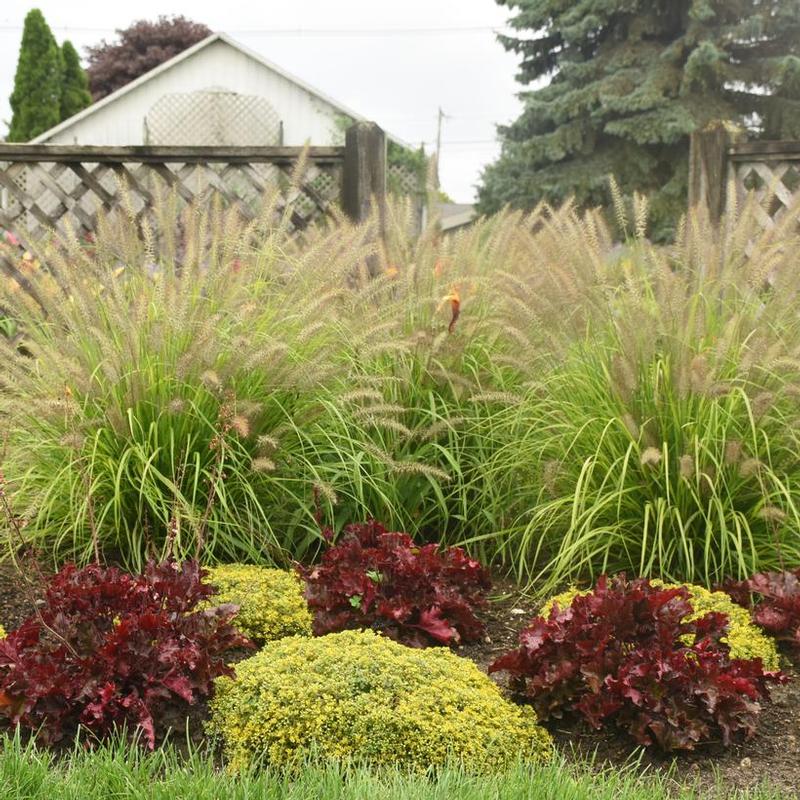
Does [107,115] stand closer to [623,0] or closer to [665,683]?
[623,0]

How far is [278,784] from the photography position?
8.26 ft

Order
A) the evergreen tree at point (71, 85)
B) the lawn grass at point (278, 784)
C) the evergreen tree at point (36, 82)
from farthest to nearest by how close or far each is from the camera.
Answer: the evergreen tree at point (71, 85) < the evergreen tree at point (36, 82) < the lawn grass at point (278, 784)

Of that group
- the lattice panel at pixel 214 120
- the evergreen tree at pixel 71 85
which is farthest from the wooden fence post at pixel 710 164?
the evergreen tree at pixel 71 85

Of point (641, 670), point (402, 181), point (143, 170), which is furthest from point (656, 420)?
point (402, 181)

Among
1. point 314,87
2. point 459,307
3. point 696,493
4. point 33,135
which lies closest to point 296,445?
point 459,307

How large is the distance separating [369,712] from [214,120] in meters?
27.5

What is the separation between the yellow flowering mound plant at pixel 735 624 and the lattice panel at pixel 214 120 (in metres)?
25.8

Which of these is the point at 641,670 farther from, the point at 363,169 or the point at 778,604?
the point at 363,169

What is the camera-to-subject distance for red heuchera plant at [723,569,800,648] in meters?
3.52

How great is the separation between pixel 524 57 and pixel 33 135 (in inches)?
690

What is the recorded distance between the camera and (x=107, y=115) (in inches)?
1268

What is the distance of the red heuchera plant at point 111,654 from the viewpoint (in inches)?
115

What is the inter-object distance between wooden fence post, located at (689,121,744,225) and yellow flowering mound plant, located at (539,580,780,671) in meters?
4.85

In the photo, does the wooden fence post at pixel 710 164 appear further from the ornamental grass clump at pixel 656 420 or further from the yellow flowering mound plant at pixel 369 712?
the yellow flowering mound plant at pixel 369 712
